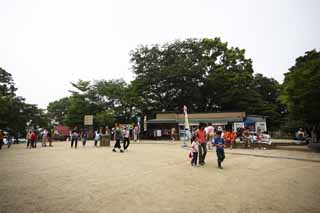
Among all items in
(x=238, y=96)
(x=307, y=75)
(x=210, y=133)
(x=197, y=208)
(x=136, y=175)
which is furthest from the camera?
(x=238, y=96)

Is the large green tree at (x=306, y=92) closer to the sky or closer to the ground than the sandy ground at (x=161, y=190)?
closer to the sky

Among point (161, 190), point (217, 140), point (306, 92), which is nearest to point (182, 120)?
point (306, 92)

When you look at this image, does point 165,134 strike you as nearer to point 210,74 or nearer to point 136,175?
point 210,74

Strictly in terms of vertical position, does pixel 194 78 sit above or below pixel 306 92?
above

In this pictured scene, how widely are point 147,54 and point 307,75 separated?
2927cm

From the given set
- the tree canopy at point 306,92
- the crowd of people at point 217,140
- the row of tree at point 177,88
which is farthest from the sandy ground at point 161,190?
the row of tree at point 177,88

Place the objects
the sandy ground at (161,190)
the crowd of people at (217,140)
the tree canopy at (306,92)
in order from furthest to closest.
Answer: the tree canopy at (306,92), the crowd of people at (217,140), the sandy ground at (161,190)

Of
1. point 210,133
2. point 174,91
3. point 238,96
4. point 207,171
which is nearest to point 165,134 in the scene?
point 174,91

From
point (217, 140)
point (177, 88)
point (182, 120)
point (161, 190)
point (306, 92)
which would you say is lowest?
point (161, 190)

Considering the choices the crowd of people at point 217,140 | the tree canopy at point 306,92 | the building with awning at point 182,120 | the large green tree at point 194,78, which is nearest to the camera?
the crowd of people at point 217,140

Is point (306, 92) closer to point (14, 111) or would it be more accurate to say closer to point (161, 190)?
point (161, 190)

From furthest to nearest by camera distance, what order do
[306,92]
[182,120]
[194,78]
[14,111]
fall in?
[194,78] → [14,111] → [182,120] → [306,92]

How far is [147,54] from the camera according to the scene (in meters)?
40.6

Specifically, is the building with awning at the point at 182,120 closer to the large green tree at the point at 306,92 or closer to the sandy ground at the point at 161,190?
the large green tree at the point at 306,92
